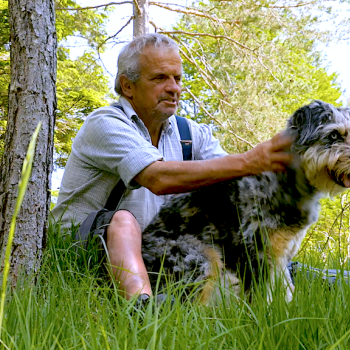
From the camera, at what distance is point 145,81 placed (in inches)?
157

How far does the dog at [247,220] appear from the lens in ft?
10.2

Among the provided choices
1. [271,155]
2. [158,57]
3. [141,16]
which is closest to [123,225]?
[271,155]

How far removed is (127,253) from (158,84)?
5.38 feet

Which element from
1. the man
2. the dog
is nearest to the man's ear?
the man

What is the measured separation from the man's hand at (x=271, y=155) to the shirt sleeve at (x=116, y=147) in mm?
665

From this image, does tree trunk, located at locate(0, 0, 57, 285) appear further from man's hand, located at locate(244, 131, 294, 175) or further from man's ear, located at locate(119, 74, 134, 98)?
man's hand, located at locate(244, 131, 294, 175)

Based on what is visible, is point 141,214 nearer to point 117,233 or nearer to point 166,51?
point 117,233

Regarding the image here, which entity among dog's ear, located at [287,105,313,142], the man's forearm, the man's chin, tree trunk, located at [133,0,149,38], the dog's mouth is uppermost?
tree trunk, located at [133,0,149,38]

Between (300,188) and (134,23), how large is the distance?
36.6ft

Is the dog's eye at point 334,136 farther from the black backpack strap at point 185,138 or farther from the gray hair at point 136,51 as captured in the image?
the gray hair at point 136,51

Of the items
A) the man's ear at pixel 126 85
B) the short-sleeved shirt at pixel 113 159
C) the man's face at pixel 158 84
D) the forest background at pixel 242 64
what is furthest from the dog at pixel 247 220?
the forest background at pixel 242 64

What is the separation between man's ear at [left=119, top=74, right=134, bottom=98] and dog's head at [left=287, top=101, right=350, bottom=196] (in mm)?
1588

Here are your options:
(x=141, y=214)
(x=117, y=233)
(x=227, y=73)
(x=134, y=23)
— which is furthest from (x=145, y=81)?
(x=227, y=73)

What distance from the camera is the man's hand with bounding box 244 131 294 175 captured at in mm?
3104
